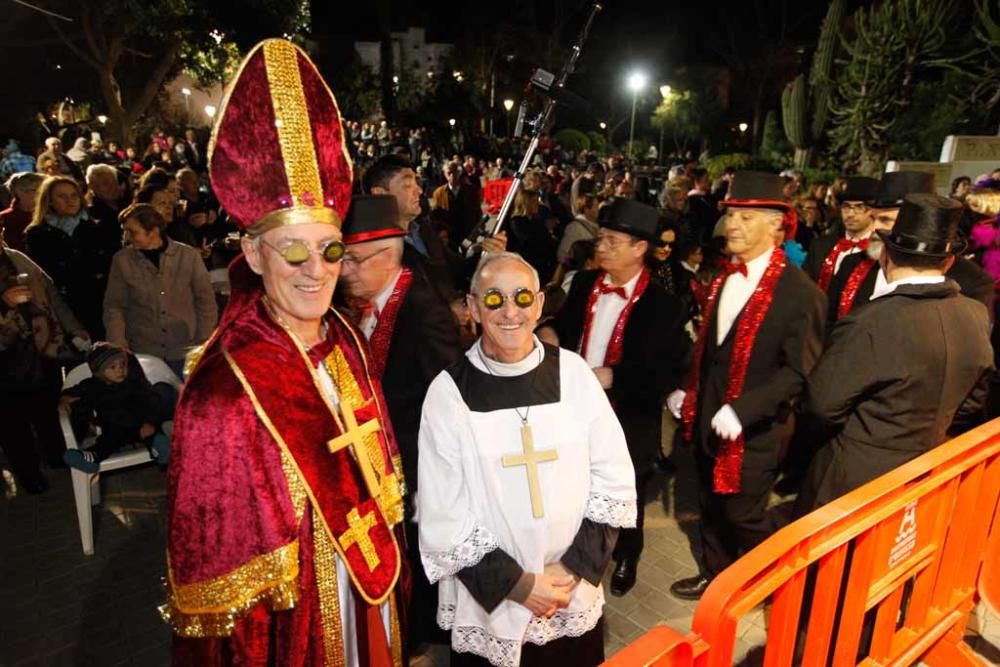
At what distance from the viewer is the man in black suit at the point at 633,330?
366cm

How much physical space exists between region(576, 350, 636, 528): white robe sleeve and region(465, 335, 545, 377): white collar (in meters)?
0.13

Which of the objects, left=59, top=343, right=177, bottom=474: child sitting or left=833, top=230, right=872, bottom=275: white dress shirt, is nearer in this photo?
left=59, top=343, right=177, bottom=474: child sitting

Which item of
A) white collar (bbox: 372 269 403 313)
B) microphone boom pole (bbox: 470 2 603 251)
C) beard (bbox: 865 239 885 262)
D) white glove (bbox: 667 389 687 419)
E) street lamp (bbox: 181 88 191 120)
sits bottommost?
white glove (bbox: 667 389 687 419)

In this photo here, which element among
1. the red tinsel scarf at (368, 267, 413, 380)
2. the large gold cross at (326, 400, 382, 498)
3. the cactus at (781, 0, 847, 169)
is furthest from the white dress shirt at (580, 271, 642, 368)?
the cactus at (781, 0, 847, 169)

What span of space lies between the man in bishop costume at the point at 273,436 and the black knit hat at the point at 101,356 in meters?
2.85

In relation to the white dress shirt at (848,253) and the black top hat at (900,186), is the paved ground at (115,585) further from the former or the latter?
the black top hat at (900,186)

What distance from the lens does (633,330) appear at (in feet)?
12.1

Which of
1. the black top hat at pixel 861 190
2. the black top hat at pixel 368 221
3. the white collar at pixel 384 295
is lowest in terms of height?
the white collar at pixel 384 295

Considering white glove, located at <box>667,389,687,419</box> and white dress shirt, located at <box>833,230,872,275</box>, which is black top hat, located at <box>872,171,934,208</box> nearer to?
white dress shirt, located at <box>833,230,872,275</box>

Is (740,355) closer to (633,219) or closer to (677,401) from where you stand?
(677,401)

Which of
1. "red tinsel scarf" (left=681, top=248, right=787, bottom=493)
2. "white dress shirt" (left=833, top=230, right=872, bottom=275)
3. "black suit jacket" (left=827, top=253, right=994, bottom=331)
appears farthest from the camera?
"white dress shirt" (left=833, top=230, right=872, bottom=275)

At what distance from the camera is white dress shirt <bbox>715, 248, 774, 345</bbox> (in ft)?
11.9

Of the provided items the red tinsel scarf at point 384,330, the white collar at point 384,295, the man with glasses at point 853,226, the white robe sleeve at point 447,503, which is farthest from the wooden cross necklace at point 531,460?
the man with glasses at point 853,226

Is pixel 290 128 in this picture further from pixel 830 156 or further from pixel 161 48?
pixel 830 156
